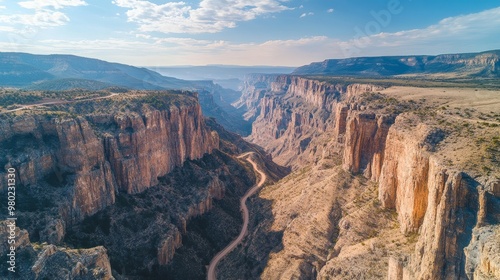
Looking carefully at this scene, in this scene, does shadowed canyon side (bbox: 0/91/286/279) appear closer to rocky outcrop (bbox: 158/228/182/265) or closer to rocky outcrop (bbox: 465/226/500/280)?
rocky outcrop (bbox: 158/228/182/265)

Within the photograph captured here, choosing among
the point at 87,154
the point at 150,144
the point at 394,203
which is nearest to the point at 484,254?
the point at 394,203

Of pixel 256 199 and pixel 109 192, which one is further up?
pixel 109 192

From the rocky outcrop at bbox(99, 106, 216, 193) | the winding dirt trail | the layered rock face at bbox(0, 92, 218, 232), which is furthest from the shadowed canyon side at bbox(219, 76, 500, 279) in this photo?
the layered rock face at bbox(0, 92, 218, 232)

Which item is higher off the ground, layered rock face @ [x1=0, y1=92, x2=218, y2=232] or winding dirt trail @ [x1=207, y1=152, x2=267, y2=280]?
layered rock face @ [x1=0, y1=92, x2=218, y2=232]

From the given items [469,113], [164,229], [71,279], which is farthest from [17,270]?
[469,113]

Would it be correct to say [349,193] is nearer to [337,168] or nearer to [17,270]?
[337,168]

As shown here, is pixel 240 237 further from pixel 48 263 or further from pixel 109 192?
pixel 48 263

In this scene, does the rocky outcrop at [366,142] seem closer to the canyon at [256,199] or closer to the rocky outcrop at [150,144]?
the canyon at [256,199]

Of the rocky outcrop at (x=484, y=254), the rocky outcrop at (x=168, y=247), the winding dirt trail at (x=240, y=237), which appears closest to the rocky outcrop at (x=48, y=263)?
the rocky outcrop at (x=168, y=247)
